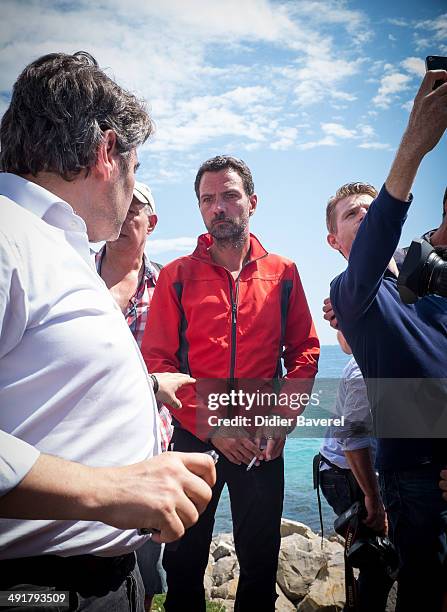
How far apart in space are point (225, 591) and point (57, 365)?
503 cm

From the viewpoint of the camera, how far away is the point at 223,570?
19.1 ft

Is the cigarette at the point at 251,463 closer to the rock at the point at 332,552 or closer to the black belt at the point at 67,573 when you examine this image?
the black belt at the point at 67,573

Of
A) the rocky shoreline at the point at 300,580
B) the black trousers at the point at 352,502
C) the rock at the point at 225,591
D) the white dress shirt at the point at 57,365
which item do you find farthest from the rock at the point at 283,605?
the white dress shirt at the point at 57,365

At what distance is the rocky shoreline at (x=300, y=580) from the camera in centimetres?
441

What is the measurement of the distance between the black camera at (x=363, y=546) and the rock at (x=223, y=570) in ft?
10.1

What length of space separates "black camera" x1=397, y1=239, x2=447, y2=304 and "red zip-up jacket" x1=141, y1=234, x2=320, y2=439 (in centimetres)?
145

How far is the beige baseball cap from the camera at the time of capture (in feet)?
12.2

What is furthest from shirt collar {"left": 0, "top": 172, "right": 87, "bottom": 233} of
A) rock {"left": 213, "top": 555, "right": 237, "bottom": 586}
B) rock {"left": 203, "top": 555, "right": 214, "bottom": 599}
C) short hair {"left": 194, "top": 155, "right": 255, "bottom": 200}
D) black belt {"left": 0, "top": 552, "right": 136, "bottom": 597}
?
rock {"left": 213, "top": 555, "right": 237, "bottom": 586}

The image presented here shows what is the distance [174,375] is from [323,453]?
1.99 m

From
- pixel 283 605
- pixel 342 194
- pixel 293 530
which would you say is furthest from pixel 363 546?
pixel 293 530

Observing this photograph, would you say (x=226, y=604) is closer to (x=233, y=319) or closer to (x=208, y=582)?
(x=208, y=582)

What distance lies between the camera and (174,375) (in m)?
2.33

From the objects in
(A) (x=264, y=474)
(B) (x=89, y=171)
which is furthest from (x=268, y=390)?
(B) (x=89, y=171)

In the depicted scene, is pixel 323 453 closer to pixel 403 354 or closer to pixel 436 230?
pixel 403 354
